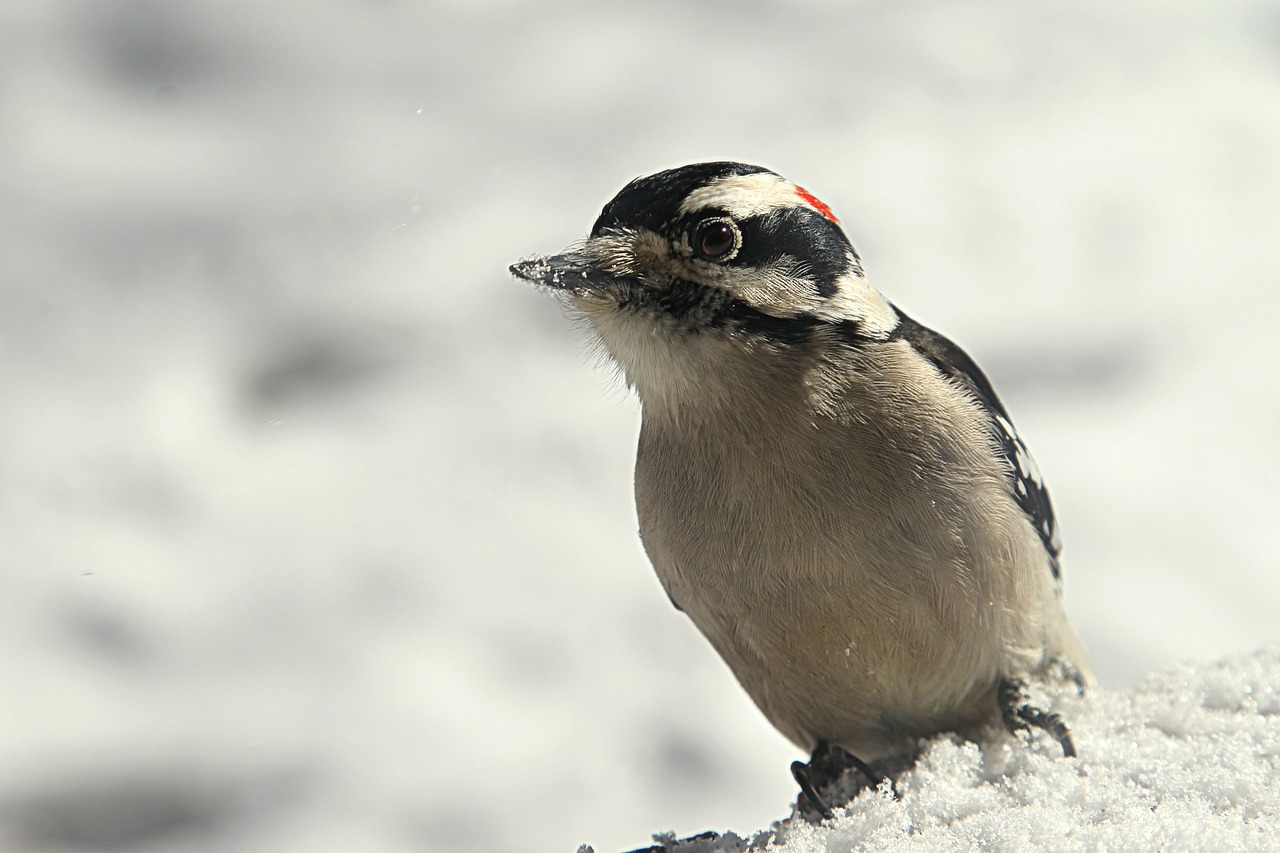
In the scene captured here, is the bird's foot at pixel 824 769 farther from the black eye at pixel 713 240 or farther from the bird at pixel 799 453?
the black eye at pixel 713 240

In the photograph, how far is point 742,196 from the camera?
263 cm

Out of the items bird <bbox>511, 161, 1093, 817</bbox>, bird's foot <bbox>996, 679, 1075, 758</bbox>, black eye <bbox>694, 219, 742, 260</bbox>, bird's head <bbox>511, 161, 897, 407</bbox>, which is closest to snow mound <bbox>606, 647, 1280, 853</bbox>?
bird's foot <bbox>996, 679, 1075, 758</bbox>

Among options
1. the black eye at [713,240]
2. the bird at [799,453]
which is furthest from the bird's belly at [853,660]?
the black eye at [713,240]

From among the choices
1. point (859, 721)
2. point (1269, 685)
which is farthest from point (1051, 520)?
point (859, 721)

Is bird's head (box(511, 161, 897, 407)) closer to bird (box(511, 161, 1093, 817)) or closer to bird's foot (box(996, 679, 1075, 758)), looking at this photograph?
bird (box(511, 161, 1093, 817))

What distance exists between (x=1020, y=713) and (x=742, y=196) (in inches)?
58.5

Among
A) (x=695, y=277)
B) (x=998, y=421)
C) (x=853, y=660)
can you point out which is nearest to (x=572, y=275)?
(x=695, y=277)

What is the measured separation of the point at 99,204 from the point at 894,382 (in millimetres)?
4527

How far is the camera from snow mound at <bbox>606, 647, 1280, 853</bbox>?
2.23 m

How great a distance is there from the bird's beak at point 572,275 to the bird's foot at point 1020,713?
57.0 inches

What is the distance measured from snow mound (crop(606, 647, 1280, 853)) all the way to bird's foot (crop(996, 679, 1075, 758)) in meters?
0.05

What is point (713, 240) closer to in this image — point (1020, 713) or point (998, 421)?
point (998, 421)

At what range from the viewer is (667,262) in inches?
101

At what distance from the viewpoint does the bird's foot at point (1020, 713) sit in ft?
9.49
